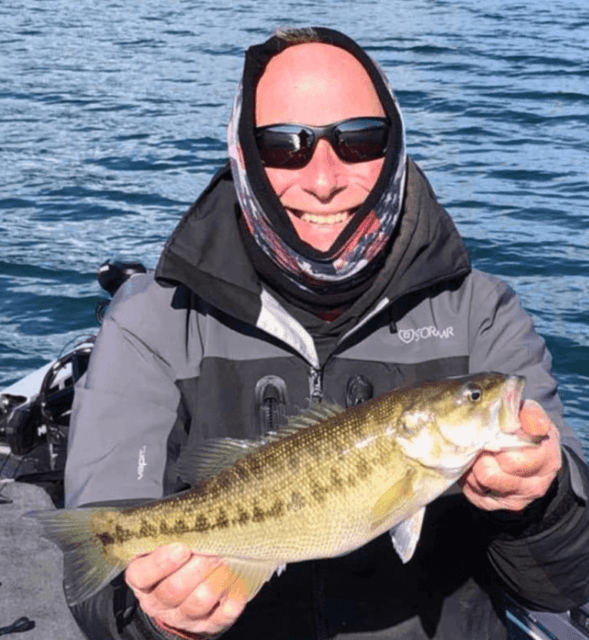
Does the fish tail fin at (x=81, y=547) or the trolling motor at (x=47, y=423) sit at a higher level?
the fish tail fin at (x=81, y=547)

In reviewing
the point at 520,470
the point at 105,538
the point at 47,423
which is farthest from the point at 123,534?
the point at 47,423

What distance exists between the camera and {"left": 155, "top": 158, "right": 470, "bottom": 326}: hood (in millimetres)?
4059

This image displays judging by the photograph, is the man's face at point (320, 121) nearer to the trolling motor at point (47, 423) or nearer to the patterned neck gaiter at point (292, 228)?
the patterned neck gaiter at point (292, 228)

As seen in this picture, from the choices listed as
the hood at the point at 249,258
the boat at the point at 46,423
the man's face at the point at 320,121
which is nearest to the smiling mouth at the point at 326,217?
the man's face at the point at 320,121

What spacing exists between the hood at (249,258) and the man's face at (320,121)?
0.23 m

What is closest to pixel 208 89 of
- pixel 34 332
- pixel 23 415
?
pixel 34 332

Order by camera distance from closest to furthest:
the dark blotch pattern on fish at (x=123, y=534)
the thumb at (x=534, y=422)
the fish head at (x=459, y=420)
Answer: the thumb at (x=534, y=422)
the fish head at (x=459, y=420)
the dark blotch pattern on fish at (x=123, y=534)

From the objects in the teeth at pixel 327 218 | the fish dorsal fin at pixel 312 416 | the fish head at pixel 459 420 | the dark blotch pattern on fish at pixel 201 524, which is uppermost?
the teeth at pixel 327 218

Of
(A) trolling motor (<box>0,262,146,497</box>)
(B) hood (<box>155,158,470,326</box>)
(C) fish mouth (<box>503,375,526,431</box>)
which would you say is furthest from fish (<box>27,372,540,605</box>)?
(A) trolling motor (<box>0,262,146,497</box>)

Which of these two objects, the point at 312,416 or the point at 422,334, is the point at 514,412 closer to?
the point at 312,416

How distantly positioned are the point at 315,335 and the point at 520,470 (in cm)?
107

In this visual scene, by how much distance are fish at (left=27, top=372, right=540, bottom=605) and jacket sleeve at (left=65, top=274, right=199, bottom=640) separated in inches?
8.0

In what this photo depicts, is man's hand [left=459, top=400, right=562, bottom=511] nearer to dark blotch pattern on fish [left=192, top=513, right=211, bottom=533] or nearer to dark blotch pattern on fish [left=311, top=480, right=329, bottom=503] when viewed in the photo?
dark blotch pattern on fish [left=311, top=480, right=329, bottom=503]

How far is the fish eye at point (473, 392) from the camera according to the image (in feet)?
11.4
